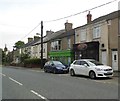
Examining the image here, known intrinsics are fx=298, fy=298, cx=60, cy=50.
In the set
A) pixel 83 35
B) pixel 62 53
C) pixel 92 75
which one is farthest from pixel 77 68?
pixel 62 53

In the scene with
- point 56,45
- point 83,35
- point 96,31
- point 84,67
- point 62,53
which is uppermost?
point 96,31

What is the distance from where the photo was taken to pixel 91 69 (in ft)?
75.6

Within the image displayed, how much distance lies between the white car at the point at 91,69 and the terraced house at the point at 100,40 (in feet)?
22.3

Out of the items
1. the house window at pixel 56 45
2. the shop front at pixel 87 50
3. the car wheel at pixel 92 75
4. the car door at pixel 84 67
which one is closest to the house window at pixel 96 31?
the shop front at pixel 87 50

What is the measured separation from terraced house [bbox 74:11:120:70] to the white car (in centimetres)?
681

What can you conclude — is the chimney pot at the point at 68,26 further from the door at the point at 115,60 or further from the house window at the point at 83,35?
the door at the point at 115,60

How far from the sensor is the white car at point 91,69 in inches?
875

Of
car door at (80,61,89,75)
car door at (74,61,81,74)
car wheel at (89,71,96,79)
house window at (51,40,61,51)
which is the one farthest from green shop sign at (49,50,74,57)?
car wheel at (89,71,96,79)

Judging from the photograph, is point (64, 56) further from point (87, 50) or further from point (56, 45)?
point (87, 50)

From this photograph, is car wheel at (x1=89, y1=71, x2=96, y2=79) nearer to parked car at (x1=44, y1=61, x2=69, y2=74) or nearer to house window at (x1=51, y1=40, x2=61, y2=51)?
parked car at (x1=44, y1=61, x2=69, y2=74)

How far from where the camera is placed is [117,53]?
3070cm

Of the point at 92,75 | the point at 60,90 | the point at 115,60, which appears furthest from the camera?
the point at 115,60

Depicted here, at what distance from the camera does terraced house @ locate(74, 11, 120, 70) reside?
103ft

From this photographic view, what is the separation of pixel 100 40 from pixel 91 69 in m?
11.9
